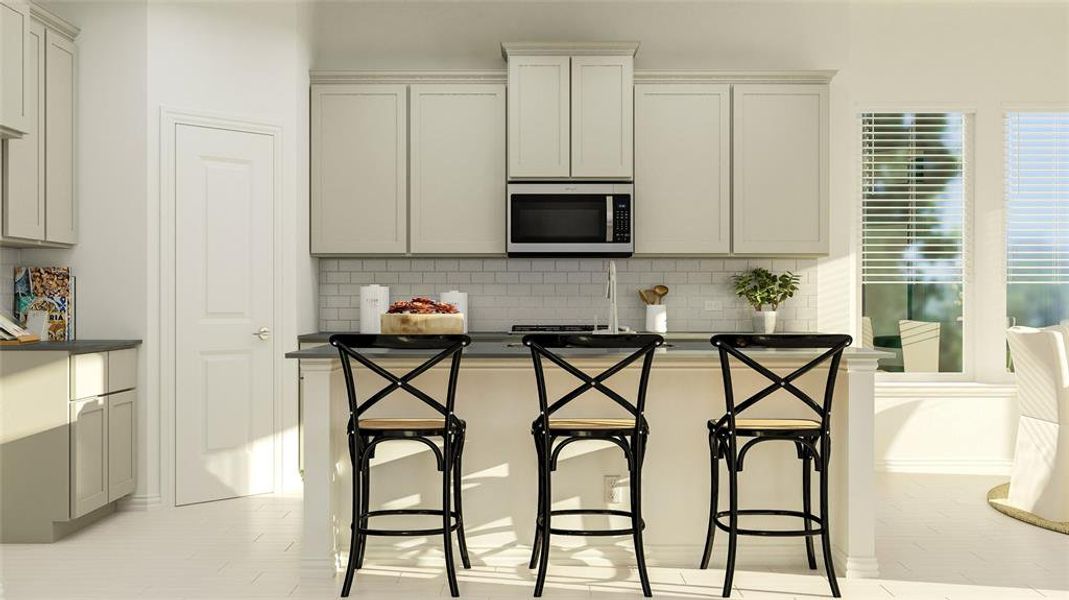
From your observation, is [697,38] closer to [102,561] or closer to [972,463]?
[972,463]

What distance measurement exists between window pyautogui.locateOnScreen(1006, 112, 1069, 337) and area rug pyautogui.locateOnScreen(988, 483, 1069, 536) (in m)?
1.46

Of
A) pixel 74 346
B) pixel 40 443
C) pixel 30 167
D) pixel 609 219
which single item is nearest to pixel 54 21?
pixel 30 167

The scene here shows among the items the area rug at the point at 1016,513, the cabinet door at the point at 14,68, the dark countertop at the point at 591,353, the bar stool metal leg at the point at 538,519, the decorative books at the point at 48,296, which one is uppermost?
the cabinet door at the point at 14,68

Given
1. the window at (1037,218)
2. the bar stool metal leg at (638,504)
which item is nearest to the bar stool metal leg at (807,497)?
the bar stool metal leg at (638,504)

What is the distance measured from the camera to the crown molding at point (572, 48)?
507 centimetres

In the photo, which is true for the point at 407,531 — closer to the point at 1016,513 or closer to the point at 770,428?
the point at 770,428

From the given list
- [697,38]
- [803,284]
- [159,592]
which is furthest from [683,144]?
[159,592]

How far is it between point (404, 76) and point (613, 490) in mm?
3062

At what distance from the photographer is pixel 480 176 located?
5215 millimetres

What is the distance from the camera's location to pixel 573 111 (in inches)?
201

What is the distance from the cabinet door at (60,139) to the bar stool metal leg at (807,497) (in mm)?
3830

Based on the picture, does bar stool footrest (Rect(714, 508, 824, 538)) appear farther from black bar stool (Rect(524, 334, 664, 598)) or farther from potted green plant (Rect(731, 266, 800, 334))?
potted green plant (Rect(731, 266, 800, 334))

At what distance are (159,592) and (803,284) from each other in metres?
4.23

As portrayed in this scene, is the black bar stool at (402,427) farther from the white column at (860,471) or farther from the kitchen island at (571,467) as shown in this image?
the white column at (860,471)
